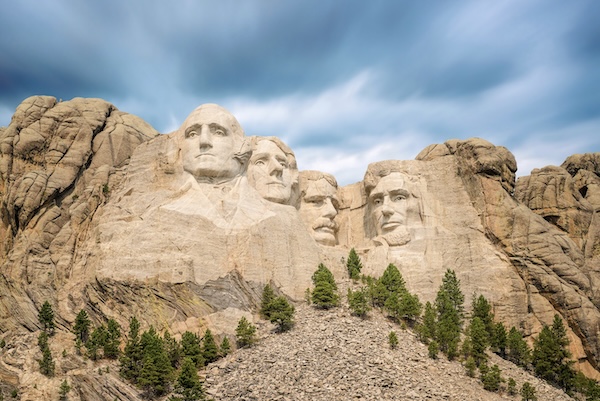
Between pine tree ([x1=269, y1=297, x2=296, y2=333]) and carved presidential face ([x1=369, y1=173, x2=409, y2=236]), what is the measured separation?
8.03 metres

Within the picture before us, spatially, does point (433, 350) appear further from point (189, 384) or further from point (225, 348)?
point (189, 384)

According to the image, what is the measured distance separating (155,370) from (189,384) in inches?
57.9

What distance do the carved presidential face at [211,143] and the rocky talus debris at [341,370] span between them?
648 centimetres

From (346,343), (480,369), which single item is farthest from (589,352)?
(346,343)

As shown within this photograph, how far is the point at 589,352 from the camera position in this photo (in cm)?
3634

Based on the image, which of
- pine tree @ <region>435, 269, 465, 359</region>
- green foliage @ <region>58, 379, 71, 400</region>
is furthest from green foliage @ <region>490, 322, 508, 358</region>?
green foliage @ <region>58, 379, 71, 400</region>

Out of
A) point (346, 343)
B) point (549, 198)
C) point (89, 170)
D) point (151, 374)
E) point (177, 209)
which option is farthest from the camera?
point (549, 198)

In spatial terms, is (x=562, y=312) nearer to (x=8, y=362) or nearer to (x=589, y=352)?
(x=589, y=352)

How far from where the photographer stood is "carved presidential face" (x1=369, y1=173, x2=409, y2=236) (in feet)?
130

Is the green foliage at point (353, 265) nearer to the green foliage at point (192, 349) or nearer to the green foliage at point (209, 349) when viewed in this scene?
the green foliage at point (209, 349)

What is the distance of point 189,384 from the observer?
28406 mm

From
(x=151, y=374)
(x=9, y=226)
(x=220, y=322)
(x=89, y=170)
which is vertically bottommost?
(x=151, y=374)

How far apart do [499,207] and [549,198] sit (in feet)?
10.9

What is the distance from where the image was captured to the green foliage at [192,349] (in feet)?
100
